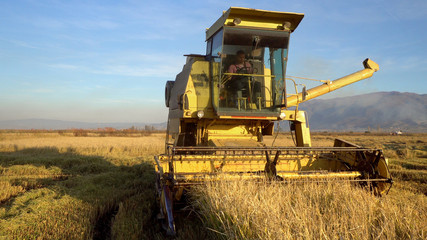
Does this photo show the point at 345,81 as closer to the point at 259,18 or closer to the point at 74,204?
the point at 259,18

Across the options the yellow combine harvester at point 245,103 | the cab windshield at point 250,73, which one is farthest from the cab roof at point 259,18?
the cab windshield at point 250,73

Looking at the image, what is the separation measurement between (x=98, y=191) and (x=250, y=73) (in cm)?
374

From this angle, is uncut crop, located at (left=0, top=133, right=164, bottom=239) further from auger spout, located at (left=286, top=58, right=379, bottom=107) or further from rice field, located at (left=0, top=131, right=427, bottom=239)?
auger spout, located at (left=286, top=58, right=379, bottom=107)

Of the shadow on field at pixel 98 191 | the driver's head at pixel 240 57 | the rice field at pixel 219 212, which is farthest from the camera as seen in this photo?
the driver's head at pixel 240 57

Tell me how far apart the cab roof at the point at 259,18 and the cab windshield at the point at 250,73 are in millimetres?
135

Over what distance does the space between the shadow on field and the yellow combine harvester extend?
3.42 ft

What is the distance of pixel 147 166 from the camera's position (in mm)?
10195

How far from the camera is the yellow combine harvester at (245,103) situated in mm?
5543

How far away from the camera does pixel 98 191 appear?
247 inches

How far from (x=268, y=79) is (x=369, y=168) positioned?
252cm

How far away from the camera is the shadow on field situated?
4352 mm

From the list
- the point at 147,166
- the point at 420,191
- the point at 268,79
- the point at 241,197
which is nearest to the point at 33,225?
the point at 241,197

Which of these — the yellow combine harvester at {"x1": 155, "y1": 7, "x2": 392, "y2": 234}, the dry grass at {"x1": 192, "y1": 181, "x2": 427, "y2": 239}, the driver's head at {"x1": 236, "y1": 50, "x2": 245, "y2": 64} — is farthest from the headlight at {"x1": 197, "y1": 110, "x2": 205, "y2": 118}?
the dry grass at {"x1": 192, "y1": 181, "x2": 427, "y2": 239}

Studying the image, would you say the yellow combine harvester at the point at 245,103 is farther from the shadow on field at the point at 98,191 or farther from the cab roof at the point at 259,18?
the shadow on field at the point at 98,191
